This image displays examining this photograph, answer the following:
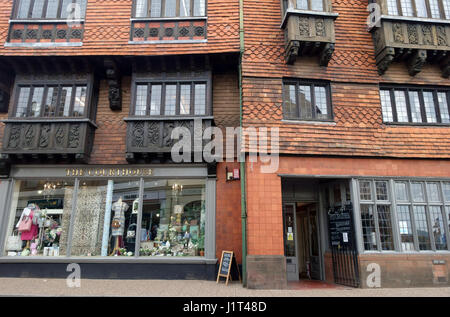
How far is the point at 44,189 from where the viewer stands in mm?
10641

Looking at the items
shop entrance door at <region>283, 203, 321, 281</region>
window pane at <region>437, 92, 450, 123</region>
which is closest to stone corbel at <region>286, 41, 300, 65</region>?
shop entrance door at <region>283, 203, 321, 281</region>

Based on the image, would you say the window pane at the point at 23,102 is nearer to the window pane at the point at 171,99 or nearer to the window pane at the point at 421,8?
the window pane at the point at 171,99

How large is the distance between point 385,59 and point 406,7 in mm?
2243

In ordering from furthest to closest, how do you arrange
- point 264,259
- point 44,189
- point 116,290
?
point 44,189, point 264,259, point 116,290

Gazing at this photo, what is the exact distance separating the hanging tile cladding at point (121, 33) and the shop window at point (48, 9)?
0.32 meters

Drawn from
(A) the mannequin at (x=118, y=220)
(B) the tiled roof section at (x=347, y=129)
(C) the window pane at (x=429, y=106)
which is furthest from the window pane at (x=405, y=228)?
(A) the mannequin at (x=118, y=220)

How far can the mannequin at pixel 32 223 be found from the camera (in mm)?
10375

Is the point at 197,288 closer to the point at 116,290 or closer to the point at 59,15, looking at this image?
the point at 116,290

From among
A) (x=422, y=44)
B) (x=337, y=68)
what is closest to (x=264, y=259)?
(x=337, y=68)

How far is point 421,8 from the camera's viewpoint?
1038 cm

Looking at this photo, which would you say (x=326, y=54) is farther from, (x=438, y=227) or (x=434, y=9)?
(x=438, y=227)

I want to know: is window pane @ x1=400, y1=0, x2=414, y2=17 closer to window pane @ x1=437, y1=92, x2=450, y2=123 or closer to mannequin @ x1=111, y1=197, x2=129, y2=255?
window pane @ x1=437, y1=92, x2=450, y2=123

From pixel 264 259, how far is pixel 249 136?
3743 mm

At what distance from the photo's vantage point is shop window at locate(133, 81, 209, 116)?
10500 millimetres
